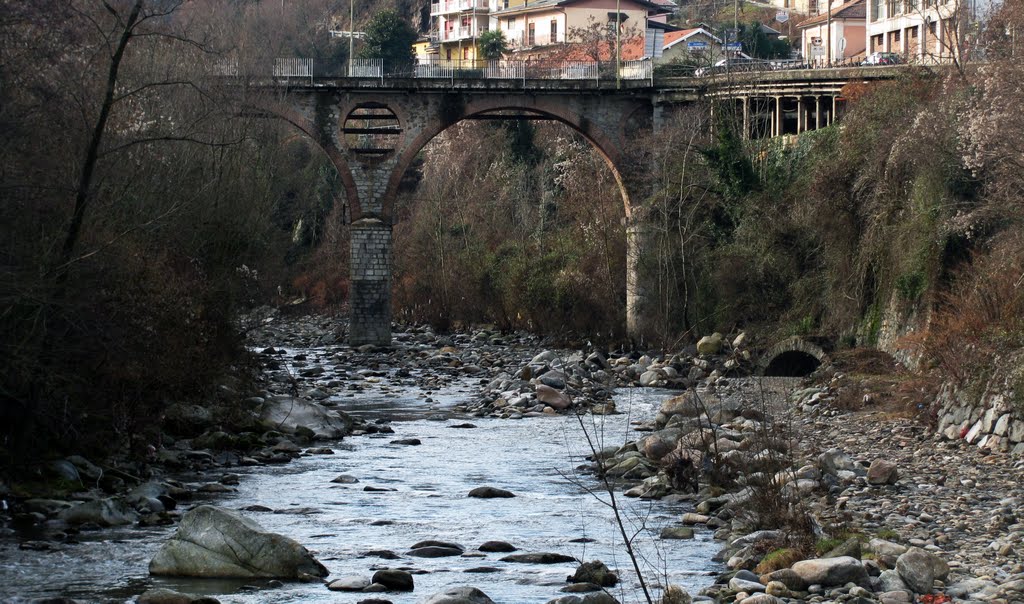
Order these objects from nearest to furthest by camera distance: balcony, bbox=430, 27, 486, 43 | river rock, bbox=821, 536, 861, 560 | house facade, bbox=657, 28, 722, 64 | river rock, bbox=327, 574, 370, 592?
river rock, bbox=821, 536, 861, 560 < river rock, bbox=327, 574, 370, 592 < house facade, bbox=657, 28, 722, 64 < balcony, bbox=430, 27, 486, 43

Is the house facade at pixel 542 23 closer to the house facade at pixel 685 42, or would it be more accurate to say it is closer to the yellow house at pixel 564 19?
the yellow house at pixel 564 19

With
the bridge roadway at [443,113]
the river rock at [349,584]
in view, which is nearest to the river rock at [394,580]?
the river rock at [349,584]

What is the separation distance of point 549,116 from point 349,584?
1217 inches

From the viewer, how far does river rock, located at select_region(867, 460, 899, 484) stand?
13.8 meters

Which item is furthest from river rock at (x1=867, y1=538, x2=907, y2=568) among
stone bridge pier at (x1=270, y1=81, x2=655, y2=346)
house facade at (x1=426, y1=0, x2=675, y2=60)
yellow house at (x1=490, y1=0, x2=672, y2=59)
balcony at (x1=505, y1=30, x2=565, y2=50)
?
balcony at (x1=505, y1=30, x2=565, y2=50)

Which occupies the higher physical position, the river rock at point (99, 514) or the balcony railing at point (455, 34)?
the balcony railing at point (455, 34)

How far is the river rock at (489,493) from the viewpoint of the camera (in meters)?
14.9

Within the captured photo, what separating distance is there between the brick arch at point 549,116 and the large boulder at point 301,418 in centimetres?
2023

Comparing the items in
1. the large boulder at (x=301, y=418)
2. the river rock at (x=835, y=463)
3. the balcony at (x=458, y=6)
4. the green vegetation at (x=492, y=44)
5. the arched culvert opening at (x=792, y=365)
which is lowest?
the arched culvert opening at (x=792, y=365)

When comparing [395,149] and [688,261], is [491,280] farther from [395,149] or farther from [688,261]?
[688,261]

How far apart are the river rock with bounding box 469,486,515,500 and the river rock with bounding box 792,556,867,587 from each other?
5473mm

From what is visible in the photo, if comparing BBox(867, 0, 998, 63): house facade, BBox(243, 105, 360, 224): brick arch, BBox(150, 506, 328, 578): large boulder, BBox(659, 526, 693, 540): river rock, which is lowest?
BBox(659, 526, 693, 540): river rock

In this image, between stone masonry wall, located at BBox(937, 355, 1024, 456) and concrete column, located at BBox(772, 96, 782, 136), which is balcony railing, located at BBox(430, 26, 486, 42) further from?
stone masonry wall, located at BBox(937, 355, 1024, 456)

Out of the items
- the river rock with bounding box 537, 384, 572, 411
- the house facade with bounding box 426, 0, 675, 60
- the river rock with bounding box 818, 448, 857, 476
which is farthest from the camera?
the house facade with bounding box 426, 0, 675, 60
